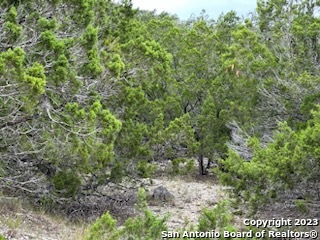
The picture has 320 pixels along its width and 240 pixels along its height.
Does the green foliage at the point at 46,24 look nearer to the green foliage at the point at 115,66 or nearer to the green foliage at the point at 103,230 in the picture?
the green foliage at the point at 115,66

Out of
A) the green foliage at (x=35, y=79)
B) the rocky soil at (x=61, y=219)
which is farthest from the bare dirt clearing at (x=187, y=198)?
the green foliage at (x=35, y=79)

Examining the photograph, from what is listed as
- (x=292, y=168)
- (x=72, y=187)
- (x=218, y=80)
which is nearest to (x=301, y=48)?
(x=218, y=80)

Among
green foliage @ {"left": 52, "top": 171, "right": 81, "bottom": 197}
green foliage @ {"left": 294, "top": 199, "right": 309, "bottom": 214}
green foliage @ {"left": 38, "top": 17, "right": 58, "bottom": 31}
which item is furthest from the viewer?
green foliage @ {"left": 52, "top": 171, "right": 81, "bottom": 197}

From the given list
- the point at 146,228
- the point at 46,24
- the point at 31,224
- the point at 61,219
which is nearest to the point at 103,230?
the point at 146,228

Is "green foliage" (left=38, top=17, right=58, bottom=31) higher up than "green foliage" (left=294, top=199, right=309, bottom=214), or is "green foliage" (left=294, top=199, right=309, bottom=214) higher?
"green foliage" (left=38, top=17, right=58, bottom=31)

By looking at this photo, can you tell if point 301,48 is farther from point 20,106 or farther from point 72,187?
point 20,106

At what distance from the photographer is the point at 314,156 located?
7.27m

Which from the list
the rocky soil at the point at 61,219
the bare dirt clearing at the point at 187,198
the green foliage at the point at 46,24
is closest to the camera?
the green foliage at the point at 46,24

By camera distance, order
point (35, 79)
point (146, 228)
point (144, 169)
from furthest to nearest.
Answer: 1. point (144, 169)
2. point (35, 79)
3. point (146, 228)

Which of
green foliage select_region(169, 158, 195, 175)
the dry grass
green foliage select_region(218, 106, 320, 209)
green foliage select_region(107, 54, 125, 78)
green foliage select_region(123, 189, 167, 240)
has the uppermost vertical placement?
green foliage select_region(107, 54, 125, 78)

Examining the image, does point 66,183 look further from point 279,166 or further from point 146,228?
point 146,228

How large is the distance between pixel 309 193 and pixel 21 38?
4906mm

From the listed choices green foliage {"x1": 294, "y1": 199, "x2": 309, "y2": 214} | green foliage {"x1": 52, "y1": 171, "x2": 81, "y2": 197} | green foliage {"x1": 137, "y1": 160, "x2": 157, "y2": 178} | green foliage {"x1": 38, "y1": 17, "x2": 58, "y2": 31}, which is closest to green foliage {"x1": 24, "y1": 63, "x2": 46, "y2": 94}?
green foliage {"x1": 38, "y1": 17, "x2": 58, "y2": 31}

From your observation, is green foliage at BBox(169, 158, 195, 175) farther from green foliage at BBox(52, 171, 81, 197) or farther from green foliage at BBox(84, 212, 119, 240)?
green foliage at BBox(84, 212, 119, 240)
